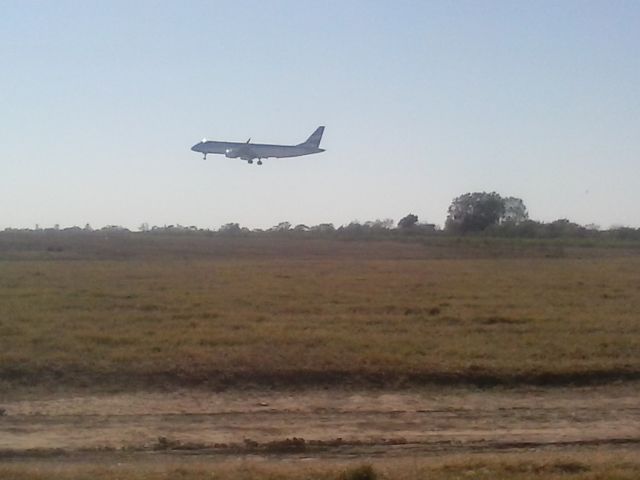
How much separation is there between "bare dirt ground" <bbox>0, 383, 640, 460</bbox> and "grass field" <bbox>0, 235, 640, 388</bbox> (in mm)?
899

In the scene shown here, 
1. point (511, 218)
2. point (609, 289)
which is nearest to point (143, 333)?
point (609, 289)

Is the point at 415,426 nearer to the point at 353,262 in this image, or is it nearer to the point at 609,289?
the point at 609,289

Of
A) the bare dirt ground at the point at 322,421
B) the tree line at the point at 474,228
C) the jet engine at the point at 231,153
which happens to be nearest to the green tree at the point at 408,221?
the tree line at the point at 474,228

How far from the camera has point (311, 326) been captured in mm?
21953

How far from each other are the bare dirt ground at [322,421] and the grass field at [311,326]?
899 mm

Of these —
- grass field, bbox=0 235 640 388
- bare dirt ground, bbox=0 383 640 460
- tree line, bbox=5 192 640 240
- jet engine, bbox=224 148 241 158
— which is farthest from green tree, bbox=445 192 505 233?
bare dirt ground, bbox=0 383 640 460

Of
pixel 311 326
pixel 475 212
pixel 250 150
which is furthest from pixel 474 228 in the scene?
pixel 311 326

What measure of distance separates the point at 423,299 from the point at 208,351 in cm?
1240

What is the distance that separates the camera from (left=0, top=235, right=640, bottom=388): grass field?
16.8 metres

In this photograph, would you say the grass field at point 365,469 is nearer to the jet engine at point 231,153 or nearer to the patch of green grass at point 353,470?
the patch of green grass at point 353,470

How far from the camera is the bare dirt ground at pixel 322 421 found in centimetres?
1211

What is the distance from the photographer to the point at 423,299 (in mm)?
29203

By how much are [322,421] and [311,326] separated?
827cm

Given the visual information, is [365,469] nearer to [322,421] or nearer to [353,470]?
[353,470]
